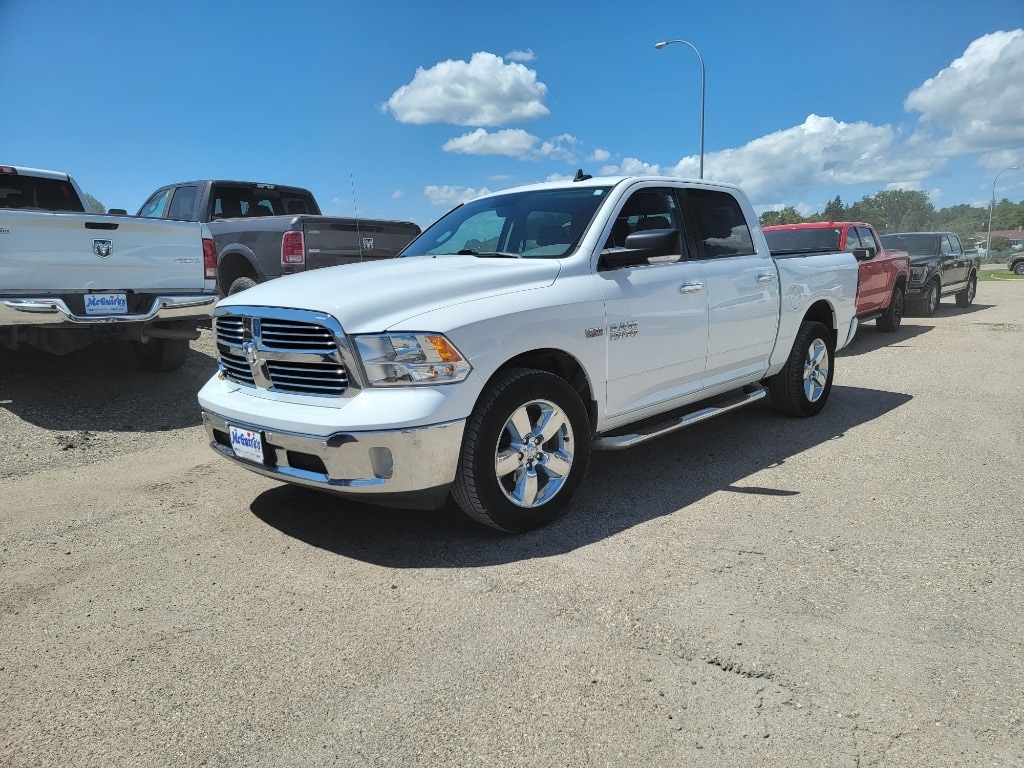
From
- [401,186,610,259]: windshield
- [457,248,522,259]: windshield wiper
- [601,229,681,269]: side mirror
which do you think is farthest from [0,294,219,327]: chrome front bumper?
[601,229,681,269]: side mirror

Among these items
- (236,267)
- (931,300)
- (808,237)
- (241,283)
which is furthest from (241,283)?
(931,300)

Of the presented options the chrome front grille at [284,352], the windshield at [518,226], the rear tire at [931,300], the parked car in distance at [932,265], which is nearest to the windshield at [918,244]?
the parked car in distance at [932,265]

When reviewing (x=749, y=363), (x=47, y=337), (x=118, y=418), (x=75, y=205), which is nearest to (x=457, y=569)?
(x=749, y=363)

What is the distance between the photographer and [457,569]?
3.45 meters

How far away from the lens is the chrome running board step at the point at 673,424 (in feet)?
13.7

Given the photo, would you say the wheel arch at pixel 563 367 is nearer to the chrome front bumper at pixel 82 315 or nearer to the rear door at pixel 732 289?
the rear door at pixel 732 289

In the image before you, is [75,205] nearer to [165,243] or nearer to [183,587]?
[165,243]

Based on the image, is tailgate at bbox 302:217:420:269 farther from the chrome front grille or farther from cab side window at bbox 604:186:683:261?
the chrome front grille

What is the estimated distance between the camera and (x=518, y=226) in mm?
4746

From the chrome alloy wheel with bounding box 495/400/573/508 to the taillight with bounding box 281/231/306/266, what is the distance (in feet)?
16.4

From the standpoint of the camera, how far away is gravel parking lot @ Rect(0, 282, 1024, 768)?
2281 millimetres

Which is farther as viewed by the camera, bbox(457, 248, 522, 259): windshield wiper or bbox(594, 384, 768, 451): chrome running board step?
bbox(457, 248, 522, 259): windshield wiper

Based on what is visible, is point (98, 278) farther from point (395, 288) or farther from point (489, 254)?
point (395, 288)

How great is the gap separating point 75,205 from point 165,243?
3613mm
